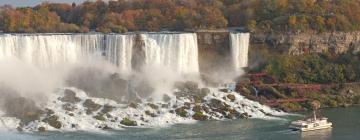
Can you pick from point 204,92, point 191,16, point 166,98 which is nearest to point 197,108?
point 166,98

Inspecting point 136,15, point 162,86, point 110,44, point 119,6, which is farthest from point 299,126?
point 119,6

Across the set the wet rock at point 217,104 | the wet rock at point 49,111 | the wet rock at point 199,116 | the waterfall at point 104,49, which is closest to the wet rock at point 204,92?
the wet rock at point 217,104

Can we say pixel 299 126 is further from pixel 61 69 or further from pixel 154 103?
pixel 61 69

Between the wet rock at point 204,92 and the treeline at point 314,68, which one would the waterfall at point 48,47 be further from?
the treeline at point 314,68

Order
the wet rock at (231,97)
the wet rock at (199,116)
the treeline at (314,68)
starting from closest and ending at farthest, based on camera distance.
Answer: the wet rock at (199,116) → the wet rock at (231,97) → the treeline at (314,68)

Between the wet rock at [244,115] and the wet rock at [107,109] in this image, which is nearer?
the wet rock at [107,109]

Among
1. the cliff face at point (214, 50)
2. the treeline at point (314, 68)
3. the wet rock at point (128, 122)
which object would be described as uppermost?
the cliff face at point (214, 50)

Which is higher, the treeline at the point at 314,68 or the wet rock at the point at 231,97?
the treeline at the point at 314,68
